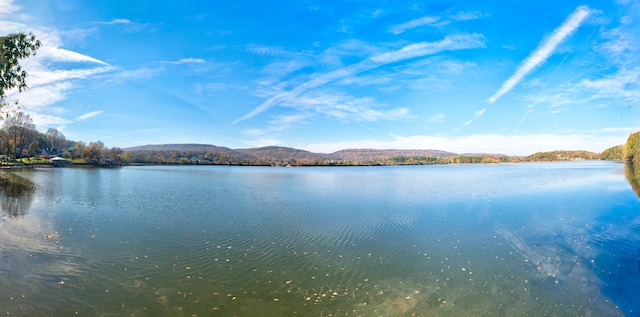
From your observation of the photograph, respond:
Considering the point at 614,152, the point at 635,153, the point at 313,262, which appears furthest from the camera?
the point at 614,152

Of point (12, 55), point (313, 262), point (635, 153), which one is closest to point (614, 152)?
point (635, 153)

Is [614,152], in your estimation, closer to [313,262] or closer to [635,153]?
[635,153]

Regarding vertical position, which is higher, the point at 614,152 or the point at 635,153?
the point at 614,152

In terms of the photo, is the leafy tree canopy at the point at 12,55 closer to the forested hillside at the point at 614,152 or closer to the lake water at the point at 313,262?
the lake water at the point at 313,262

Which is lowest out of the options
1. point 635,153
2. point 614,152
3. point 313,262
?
point 313,262

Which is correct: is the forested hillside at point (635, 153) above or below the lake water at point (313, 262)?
above

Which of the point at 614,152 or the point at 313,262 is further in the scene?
the point at 614,152

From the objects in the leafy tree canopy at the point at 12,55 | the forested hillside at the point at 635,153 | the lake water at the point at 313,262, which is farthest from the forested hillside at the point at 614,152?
the leafy tree canopy at the point at 12,55

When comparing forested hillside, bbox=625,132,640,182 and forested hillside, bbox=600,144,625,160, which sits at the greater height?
forested hillside, bbox=600,144,625,160

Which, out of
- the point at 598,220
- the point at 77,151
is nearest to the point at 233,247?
the point at 598,220

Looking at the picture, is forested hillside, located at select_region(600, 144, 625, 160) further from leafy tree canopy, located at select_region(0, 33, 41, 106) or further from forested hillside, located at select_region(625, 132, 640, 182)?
leafy tree canopy, located at select_region(0, 33, 41, 106)

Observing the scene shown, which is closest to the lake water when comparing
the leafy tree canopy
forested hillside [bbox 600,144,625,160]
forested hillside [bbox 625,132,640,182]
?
the leafy tree canopy

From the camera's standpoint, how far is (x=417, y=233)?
15.1m

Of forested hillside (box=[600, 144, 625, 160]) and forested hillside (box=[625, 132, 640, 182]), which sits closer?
forested hillside (box=[625, 132, 640, 182])
